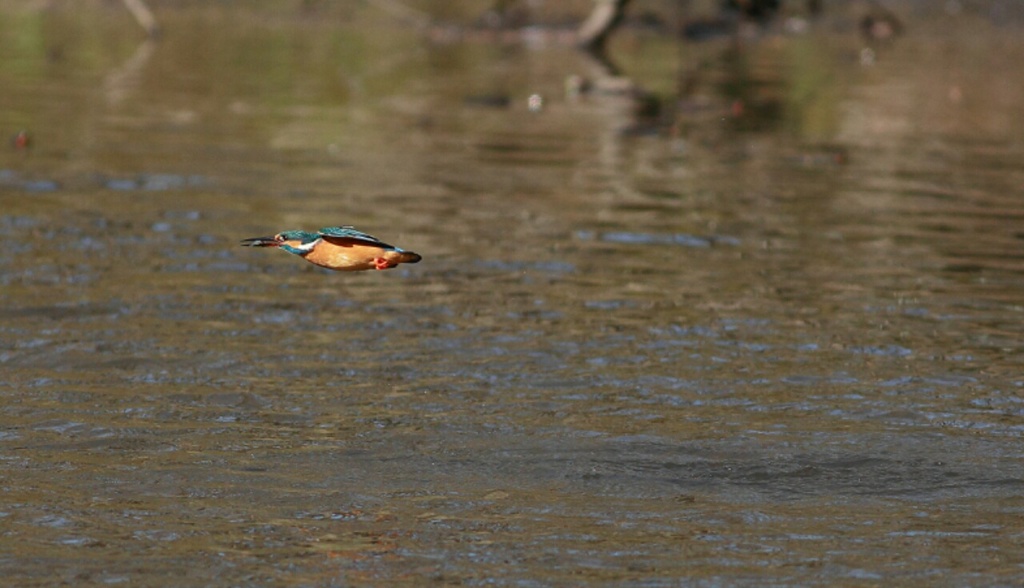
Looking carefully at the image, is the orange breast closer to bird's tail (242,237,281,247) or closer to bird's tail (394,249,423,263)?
bird's tail (394,249,423,263)

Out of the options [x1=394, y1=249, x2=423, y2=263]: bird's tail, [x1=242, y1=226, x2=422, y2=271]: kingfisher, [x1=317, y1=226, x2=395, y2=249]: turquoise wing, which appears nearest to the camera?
[x1=394, y1=249, x2=423, y2=263]: bird's tail

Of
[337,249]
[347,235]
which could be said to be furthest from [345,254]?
[347,235]

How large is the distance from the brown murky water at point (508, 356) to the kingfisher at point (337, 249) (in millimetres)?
1090

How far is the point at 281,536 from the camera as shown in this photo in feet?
20.5

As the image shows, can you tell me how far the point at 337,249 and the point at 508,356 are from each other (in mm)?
2772

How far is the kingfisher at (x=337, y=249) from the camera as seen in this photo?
20.5 ft

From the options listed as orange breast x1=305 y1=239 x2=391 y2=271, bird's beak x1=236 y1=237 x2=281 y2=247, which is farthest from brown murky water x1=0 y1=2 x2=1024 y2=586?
bird's beak x1=236 y1=237 x2=281 y2=247

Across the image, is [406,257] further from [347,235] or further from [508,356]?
[508,356]

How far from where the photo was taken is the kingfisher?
246 inches

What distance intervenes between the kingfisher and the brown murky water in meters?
1.09

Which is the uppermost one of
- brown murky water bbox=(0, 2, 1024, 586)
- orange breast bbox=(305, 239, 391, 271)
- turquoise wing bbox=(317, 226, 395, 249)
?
turquoise wing bbox=(317, 226, 395, 249)

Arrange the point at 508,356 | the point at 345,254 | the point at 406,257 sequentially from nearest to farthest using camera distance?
the point at 406,257
the point at 345,254
the point at 508,356

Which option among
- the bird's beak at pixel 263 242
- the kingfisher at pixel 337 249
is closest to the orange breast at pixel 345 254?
the kingfisher at pixel 337 249

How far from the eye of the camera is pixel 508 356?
9.02m
